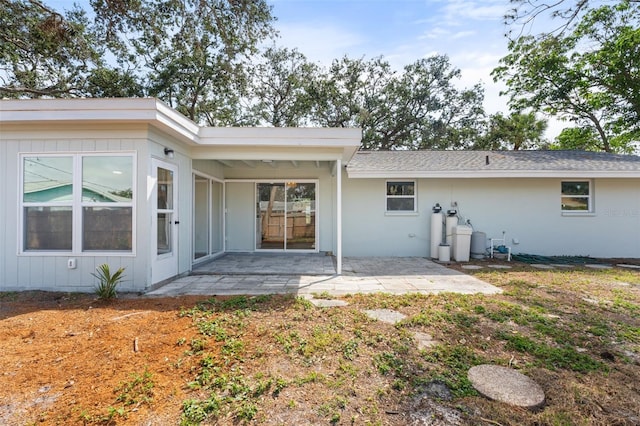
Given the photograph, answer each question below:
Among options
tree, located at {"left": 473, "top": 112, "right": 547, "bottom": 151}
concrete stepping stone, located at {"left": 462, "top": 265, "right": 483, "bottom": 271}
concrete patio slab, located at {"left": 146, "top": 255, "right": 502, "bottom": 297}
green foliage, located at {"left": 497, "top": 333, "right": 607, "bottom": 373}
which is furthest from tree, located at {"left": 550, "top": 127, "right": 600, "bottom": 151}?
green foliage, located at {"left": 497, "top": 333, "right": 607, "bottom": 373}

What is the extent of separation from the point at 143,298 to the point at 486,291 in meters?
5.43

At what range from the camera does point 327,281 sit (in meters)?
5.69

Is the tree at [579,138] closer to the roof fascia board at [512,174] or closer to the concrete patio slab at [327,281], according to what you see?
the roof fascia board at [512,174]

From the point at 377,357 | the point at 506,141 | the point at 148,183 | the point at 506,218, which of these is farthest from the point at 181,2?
the point at 506,141

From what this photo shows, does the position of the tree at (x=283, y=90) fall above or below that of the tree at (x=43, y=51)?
above

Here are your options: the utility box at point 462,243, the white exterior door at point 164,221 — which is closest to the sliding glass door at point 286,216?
the white exterior door at point 164,221

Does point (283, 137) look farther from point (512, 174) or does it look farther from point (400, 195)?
point (512, 174)

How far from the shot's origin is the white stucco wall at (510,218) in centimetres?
859

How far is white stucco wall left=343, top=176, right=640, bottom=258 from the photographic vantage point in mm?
8594

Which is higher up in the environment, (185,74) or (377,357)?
(185,74)

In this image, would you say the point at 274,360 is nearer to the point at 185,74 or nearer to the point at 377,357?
the point at 377,357

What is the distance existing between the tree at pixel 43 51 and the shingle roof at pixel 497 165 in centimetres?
819

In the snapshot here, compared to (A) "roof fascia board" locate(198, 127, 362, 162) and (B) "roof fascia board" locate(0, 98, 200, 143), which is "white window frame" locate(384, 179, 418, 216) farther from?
(B) "roof fascia board" locate(0, 98, 200, 143)

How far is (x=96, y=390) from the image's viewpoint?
2.31m
